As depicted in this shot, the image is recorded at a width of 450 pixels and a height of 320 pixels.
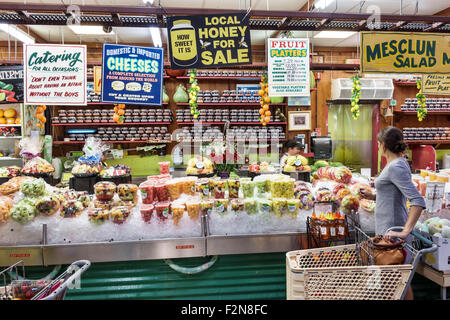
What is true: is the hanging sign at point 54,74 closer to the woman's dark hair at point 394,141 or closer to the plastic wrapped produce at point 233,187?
the plastic wrapped produce at point 233,187

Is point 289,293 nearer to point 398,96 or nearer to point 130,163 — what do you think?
point 130,163

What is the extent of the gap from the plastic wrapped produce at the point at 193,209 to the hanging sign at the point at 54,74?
6.34ft

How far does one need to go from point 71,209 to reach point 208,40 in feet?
6.91

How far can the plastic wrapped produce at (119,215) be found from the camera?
2643mm

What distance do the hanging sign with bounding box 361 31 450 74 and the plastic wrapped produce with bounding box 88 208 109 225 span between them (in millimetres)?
3084

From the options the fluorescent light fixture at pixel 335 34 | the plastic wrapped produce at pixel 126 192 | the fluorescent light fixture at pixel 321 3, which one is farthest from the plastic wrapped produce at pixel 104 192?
the fluorescent light fixture at pixel 335 34

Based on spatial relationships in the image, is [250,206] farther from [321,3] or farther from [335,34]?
[335,34]

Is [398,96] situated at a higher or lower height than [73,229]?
higher

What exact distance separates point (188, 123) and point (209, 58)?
397 centimetres

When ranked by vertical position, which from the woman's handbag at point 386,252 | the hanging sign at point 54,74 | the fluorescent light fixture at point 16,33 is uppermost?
the fluorescent light fixture at point 16,33

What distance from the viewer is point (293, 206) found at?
2783 mm

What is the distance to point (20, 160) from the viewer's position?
6719mm
